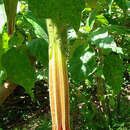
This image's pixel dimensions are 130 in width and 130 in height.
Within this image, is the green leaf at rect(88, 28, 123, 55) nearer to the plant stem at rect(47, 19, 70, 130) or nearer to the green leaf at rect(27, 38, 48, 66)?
the green leaf at rect(27, 38, 48, 66)

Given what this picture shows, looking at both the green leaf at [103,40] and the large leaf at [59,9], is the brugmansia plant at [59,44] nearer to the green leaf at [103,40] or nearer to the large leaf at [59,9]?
the large leaf at [59,9]

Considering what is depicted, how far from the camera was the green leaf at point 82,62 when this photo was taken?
457 millimetres

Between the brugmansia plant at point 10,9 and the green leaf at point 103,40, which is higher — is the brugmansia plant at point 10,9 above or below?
below

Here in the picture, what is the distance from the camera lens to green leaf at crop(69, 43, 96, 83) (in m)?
0.46

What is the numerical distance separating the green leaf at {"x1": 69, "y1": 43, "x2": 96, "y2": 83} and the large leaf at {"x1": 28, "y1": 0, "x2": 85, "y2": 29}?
263mm

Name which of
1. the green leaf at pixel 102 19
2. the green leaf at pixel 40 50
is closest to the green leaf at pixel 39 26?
the green leaf at pixel 40 50

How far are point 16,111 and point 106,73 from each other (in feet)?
11.9

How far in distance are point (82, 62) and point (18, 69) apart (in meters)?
0.22

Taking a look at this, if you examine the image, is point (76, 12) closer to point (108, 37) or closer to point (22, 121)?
point (108, 37)

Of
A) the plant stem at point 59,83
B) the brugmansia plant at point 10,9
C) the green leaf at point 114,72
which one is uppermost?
the brugmansia plant at point 10,9

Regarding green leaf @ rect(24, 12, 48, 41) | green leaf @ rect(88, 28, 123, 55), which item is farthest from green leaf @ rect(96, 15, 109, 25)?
green leaf @ rect(24, 12, 48, 41)

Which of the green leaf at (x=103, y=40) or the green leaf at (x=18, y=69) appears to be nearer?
the green leaf at (x=18, y=69)

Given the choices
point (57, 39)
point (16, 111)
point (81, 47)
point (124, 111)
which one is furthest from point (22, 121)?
point (57, 39)

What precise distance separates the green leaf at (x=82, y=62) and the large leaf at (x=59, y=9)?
0.26 metres
